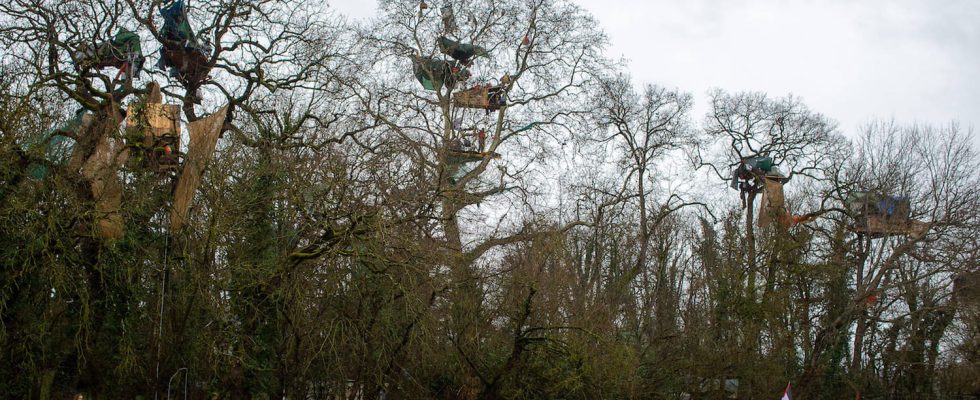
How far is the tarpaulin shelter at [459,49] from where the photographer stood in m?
21.7

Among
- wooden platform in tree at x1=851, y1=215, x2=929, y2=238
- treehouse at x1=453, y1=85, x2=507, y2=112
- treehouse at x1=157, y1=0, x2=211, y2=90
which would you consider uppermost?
treehouse at x1=453, y1=85, x2=507, y2=112

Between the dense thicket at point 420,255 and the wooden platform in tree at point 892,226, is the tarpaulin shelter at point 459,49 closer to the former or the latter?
the dense thicket at point 420,255

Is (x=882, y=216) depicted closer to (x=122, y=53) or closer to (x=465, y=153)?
(x=465, y=153)

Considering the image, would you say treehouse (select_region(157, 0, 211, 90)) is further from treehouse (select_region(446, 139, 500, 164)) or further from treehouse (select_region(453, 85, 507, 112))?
treehouse (select_region(453, 85, 507, 112))

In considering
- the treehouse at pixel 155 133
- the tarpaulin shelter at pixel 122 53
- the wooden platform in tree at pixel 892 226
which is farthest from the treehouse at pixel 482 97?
the wooden platform in tree at pixel 892 226

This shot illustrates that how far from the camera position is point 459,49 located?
21.8 metres

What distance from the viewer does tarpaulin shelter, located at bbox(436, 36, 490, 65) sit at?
71.1 ft

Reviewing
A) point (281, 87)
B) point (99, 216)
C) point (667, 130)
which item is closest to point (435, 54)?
point (281, 87)

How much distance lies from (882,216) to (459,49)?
37.2ft

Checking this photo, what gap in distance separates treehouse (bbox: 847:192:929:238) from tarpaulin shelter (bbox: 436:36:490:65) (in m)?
10.5

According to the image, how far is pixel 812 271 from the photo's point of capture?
2366cm

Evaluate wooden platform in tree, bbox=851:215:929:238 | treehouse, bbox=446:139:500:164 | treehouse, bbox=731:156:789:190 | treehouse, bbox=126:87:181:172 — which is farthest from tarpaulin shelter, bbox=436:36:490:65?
wooden platform in tree, bbox=851:215:929:238

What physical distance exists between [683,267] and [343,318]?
47.7 feet

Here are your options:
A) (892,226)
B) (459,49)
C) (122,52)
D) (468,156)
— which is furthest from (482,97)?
(892,226)
